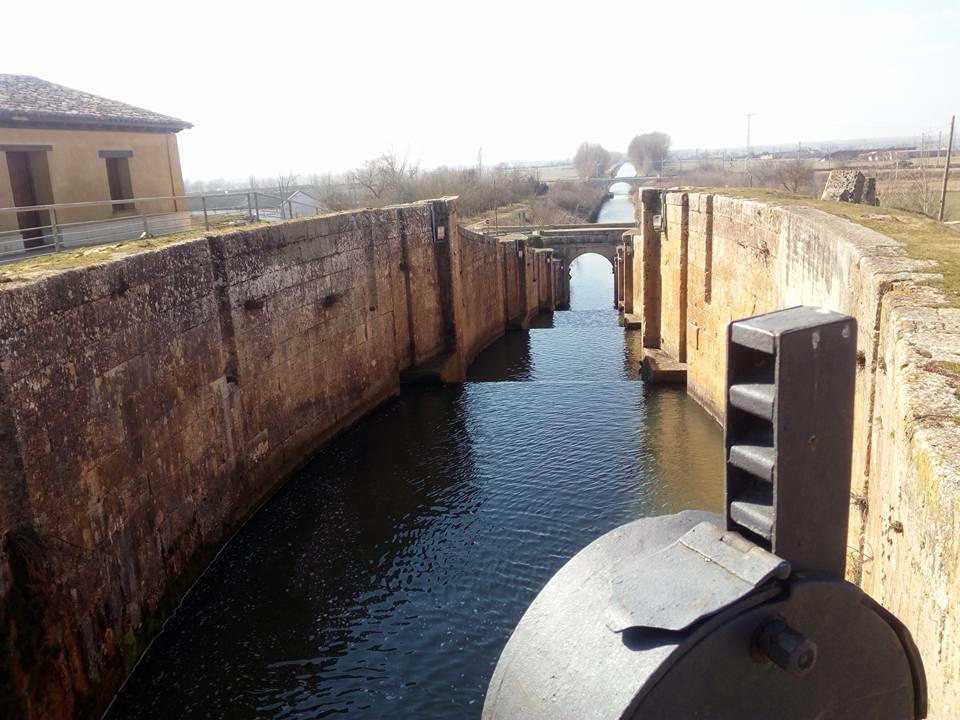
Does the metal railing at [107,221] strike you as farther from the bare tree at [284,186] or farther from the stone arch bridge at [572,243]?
the stone arch bridge at [572,243]

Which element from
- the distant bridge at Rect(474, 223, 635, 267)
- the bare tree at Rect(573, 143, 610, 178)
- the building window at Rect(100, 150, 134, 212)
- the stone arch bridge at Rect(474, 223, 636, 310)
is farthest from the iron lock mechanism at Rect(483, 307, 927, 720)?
the bare tree at Rect(573, 143, 610, 178)

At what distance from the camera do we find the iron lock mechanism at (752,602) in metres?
2.06

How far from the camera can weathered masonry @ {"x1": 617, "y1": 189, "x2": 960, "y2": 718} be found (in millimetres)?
3443

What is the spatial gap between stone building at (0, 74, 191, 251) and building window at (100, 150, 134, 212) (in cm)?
2

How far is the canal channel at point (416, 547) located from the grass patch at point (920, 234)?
408 cm

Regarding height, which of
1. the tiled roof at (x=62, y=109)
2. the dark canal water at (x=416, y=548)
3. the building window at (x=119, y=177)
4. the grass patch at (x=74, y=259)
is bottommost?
the dark canal water at (x=416, y=548)

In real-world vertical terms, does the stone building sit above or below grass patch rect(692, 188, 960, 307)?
above

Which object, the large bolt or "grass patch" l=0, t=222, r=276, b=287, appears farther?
"grass patch" l=0, t=222, r=276, b=287

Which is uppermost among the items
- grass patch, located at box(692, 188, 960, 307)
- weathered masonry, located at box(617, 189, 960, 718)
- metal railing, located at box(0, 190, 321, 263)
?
metal railing, located at box(0, 190, 321, 263)

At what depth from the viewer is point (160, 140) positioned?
17.0 meters

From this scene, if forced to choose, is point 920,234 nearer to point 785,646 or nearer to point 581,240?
point 785,646

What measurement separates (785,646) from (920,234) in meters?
7.86

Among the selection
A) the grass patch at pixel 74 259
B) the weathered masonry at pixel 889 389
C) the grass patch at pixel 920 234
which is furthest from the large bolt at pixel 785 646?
the grass patch at pixel 74 259

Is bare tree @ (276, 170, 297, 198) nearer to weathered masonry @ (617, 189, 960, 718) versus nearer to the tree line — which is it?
weathered masonry @ (617, 189, 960, 718)
